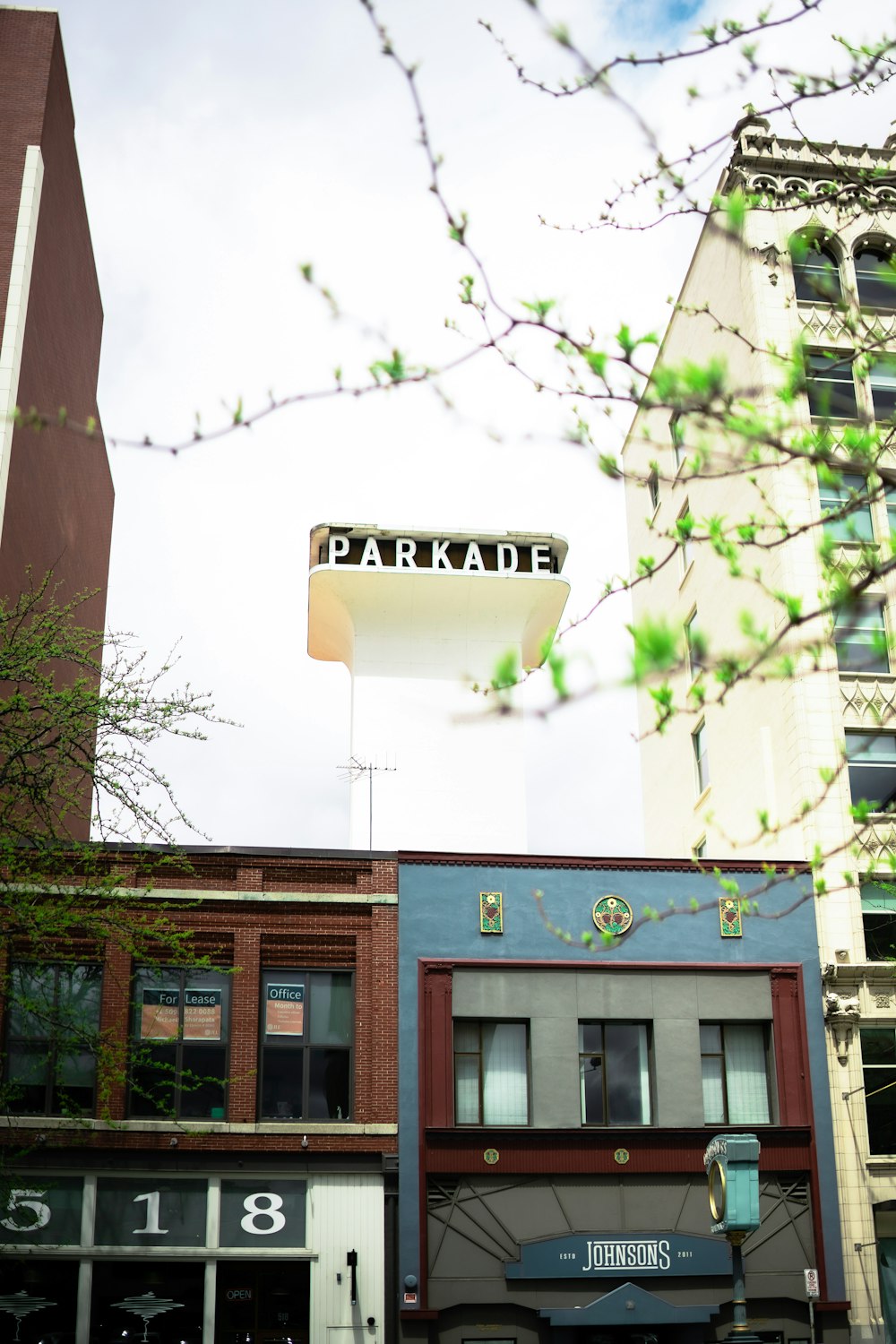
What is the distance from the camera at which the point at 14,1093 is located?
2392cm

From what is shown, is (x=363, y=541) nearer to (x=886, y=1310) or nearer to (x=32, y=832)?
(x=32, y=832)

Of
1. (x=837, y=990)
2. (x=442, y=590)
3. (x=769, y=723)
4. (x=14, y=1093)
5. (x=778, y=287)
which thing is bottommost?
(x=14, y=1093)

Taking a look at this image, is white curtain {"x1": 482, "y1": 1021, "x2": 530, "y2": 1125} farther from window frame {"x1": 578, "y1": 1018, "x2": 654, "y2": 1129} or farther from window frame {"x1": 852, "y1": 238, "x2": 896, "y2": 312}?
window frame {"x1": 852, "y1": 238, "x2": 896, "y2": 312}

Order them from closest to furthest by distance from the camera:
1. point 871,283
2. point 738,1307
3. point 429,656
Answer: point 738,1307 < point 871,283 < point 429,656

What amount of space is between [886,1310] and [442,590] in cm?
1896

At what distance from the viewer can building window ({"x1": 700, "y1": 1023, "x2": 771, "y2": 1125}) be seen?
27.9 metres

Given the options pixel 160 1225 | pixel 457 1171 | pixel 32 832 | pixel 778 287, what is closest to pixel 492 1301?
pixel 457 1171

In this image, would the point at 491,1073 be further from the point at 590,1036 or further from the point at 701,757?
the point at 701,757

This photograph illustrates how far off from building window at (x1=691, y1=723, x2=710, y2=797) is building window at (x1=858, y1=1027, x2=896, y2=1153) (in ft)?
32.4

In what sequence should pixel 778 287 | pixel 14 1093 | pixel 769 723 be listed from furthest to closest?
pixel 778 287, pixel 769 723, pixel 14 1093

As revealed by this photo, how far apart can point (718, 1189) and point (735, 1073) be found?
23.1 ft

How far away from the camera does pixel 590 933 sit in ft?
92.4

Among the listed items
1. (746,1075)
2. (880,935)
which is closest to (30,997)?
(746,1075)

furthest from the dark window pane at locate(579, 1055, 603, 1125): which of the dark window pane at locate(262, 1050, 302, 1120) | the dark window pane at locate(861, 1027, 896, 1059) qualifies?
the dark window pane at locate(861, 1027, 896, 1059)
